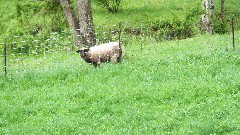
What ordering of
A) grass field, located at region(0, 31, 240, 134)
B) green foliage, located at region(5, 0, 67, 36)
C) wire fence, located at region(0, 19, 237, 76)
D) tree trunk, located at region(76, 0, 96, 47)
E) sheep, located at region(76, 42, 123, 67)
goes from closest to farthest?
grass field, located at region(0, 31, 240, 134)
sheep, located at region(76, 42, 123, 67)
wire fence, located at region(0, 19, 237, 76)
tree trunk, located at region(76, 0, 96, 47)
green foliage, located at region(5, 0, 67, 36)

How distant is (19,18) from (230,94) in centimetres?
1615

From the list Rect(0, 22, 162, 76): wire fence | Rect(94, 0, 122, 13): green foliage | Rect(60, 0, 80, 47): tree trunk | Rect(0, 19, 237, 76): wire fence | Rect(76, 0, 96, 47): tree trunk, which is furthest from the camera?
Rect(94, 0, 122, 13): green foliage

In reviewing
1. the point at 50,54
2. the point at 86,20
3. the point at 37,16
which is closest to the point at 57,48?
the point at 50,54

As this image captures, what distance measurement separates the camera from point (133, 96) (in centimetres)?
1275

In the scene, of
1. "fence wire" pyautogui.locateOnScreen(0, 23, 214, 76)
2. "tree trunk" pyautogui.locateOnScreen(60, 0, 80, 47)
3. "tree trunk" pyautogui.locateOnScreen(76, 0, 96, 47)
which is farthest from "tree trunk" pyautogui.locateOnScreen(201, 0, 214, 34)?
"tree trunk" pyautogui.locateOnScreen(60, 0, 80, 47)

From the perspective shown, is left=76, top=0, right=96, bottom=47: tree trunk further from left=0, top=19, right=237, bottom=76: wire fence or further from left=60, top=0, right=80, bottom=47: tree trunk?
left=60, top=0, right=80, bottom=47: tree trunk

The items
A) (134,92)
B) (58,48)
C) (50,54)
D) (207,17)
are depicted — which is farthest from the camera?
(207,17)

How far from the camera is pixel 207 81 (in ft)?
43.3

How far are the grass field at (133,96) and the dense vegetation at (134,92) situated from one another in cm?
2

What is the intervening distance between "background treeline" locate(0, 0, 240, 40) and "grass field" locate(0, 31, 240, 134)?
5843mm

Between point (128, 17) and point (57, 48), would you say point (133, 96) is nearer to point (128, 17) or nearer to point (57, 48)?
point (57, 48)

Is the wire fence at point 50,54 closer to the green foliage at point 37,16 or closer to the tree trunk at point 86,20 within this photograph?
the tree trunk at point 86,20

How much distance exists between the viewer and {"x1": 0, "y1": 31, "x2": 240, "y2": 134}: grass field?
10.8 m

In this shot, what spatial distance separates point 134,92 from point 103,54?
4.13 m
